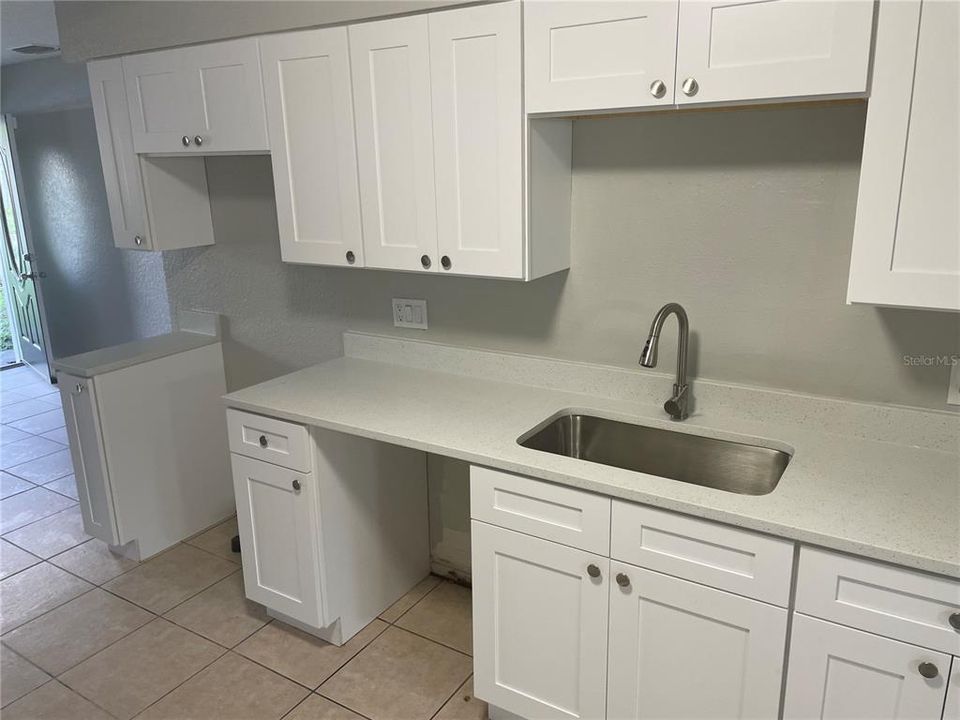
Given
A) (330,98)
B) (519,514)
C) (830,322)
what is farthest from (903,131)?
(330,98)

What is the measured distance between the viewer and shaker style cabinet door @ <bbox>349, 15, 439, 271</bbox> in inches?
80.1

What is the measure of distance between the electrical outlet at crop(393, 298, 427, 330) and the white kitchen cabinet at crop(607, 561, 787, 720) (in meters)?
1.24

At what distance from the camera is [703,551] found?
5.30 feet

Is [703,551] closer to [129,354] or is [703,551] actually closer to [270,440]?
[270,440]

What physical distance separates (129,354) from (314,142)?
140 cm

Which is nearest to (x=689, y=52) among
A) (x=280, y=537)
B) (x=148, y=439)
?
(x=280, y=537)

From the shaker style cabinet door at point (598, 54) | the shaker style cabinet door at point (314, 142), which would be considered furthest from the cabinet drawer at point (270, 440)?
the shaker style cabinet door at point (598, 54)

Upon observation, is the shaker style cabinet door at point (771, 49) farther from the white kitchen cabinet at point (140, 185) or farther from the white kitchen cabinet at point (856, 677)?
the white kitchen cabinet at point (140, 185)

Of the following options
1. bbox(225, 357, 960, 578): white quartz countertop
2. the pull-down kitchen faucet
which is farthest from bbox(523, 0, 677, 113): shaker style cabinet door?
bbox(225, 357, 960, 578): white quartz countertop

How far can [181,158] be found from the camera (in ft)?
9.62

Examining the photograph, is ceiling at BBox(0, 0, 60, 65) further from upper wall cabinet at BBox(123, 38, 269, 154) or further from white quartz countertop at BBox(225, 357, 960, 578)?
white quartz countertop at BBox(225, 357, 960, 578)

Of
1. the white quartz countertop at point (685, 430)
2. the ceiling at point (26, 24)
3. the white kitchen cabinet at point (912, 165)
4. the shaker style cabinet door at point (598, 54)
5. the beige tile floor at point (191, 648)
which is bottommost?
the beige tile floor at point (191, 648)

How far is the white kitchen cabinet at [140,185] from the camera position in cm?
271

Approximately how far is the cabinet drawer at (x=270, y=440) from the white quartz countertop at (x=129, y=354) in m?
0.82
